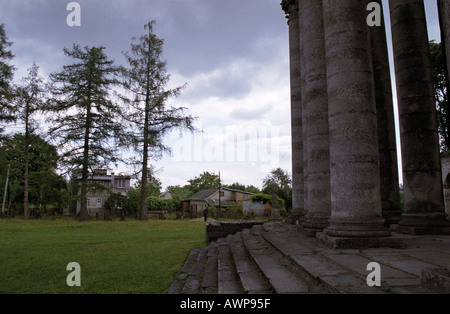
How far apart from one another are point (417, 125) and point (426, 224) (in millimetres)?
2829

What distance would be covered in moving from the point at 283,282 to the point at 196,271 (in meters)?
2.88

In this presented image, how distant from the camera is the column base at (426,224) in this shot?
7.99m

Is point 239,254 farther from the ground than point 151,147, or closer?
closer

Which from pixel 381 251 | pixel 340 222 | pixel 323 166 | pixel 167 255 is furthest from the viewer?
pixel 167 255

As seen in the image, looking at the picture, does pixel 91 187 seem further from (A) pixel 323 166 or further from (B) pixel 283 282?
(B) pixel 283 282

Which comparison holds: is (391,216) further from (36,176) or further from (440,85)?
(36,176)

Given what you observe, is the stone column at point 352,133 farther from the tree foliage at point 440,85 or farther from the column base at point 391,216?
the tree foliage at point 440,85

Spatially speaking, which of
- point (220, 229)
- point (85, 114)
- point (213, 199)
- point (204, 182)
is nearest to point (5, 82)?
point (85, 114)

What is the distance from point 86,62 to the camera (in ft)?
92.2

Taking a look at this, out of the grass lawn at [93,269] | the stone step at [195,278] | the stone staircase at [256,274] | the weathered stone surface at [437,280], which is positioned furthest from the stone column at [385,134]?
the grass lawn at [93,269]

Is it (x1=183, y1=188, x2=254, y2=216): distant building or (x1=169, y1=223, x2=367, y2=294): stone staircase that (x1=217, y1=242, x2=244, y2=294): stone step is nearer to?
(x1=169, y1=223, x2=367, y2=294): stone staircase

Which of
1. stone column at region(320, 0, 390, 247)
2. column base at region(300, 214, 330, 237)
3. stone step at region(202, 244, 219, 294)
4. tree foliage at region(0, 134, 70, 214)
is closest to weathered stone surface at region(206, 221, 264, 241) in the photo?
stone step at region(202, 244, 219, 294)

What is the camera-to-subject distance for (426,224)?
26.5 feet

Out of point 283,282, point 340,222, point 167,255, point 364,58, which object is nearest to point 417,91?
point 364,58
